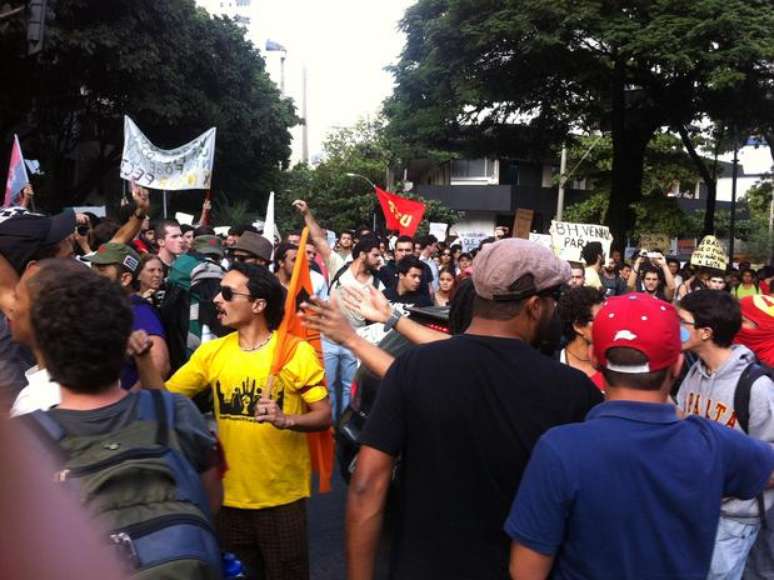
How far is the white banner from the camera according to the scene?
11.8 meters

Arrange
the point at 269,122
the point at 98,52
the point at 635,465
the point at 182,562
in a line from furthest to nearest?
the point at 269,122 < the point at 98,52 < the point at 635,465 < the point at 182,562

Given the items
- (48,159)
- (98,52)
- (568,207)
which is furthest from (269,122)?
(568,207)

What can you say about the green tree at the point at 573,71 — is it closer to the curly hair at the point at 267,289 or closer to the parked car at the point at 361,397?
the parked car at the point at 361,397

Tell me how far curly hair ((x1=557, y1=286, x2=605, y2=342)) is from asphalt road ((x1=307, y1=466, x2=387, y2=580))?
150 centimetres

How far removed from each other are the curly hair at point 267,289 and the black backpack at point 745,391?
1964 millimetres

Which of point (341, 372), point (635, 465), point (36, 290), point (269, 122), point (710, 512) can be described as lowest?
point (341, 372)

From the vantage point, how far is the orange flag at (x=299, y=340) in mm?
3453

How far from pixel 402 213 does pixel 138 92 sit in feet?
42.7

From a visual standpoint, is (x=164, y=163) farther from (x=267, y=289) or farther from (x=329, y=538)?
(x=267, y=289)

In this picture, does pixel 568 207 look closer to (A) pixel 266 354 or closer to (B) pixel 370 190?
(B) pixel 370 190

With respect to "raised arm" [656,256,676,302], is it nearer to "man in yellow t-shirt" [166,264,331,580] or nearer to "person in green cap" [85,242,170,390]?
"person in green cap" [85,242,170,390]

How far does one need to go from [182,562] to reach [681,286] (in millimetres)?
11738

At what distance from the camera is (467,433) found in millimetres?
2258

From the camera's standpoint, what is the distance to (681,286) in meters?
12.4
